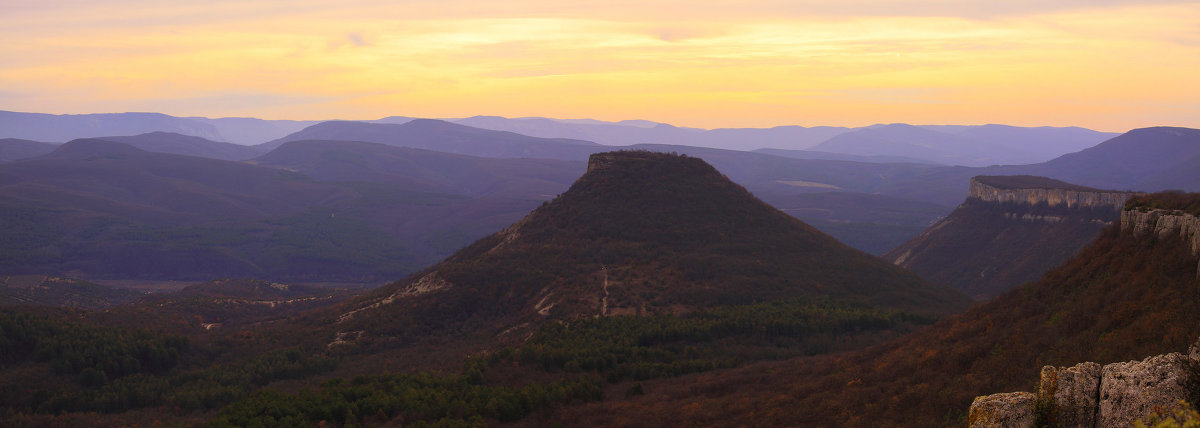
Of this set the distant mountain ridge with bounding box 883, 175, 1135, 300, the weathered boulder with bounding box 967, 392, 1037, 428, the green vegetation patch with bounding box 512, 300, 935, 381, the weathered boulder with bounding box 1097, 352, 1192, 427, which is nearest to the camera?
the weathered boulder with bounding box 1097, 352, 1192, 427

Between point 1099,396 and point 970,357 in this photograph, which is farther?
point 970,357

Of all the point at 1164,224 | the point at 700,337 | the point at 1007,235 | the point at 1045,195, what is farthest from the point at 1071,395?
the point at 1045,195

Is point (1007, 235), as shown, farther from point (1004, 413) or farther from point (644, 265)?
point (1004, 413)

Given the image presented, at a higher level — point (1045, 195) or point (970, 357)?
point (1045, 195)

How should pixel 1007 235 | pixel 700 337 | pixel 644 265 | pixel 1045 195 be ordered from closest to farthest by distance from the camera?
pixel 700 337, pixel 644 265, pixel 1045 195, pixel 1007 235

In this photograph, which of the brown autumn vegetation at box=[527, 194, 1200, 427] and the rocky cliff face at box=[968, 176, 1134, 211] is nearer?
the brown autumn vegetation at box=[527, 194, 1200, 427]

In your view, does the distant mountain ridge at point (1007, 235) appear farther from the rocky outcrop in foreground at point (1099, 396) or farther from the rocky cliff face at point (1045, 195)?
the rocky outcrop in foreground at point (1099, 396)

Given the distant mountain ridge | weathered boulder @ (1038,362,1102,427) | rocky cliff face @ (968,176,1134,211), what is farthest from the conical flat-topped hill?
weathered boulder @ (1038,362,1102,427)

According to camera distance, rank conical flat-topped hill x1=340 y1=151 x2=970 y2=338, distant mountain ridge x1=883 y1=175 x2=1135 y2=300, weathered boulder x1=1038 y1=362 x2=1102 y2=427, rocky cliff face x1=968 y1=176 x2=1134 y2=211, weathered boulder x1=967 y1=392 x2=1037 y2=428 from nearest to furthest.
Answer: weathered boulder x1=1038 y1=362 x2=1102 y2=427 → weathered boulder x1=967 y1=392 x2=1037 y2=428 → conical flat-topped hill x1=340 y1=151 x2=970 y2=338 → distant mountain ridge x1=883 y1=175 x2=1135 y2=300 → rocky cliff face x1=968 y1=176 x2=1134 y2=211

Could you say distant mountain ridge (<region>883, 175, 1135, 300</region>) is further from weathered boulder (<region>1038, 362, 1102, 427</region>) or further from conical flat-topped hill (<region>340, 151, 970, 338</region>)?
weathered boulder (<region>1038, 362, 1102, 427</region>)

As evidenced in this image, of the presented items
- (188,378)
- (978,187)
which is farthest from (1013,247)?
(188,378)
